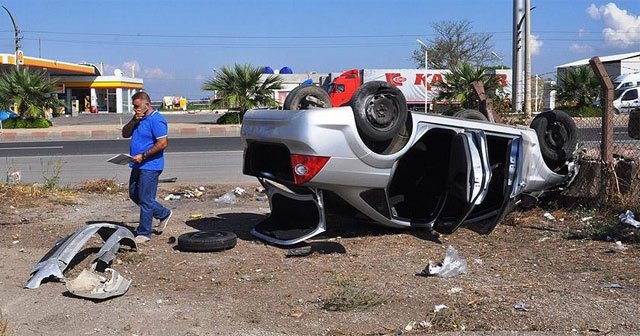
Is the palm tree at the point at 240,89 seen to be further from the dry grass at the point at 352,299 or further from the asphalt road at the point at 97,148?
the dry grass at the point at 352,299

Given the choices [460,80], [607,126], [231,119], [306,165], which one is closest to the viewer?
[306,165]

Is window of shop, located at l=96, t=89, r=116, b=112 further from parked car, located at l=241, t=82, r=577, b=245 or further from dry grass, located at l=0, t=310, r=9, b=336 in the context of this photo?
dry grass, located at l=0, t=310, r=9, b=336

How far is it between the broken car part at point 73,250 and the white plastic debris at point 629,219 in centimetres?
525

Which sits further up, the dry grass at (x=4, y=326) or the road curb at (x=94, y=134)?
the road curb at (x=94, y=134)

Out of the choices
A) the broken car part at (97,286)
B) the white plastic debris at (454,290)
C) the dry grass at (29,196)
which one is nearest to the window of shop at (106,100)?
the dry grass at (29,196)

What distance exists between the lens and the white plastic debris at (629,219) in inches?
310

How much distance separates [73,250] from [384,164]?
3012 millimetres

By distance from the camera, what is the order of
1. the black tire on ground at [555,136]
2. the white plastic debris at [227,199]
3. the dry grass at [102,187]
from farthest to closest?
the dry grass at [102,187] → the white plastic debris at [227,199] → the black tire on ground at [555,136]

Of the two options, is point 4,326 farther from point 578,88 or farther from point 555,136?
point 578,88

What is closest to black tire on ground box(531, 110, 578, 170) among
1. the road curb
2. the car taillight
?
the car taillight

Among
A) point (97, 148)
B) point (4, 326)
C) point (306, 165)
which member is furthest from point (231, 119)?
point (4, 326)

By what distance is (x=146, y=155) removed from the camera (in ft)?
24.9

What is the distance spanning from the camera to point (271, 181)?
779cm

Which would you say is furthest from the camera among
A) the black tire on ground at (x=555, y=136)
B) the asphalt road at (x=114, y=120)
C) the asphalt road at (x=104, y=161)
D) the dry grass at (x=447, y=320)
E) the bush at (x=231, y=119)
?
the asphalt road at (x=114, y=120)
